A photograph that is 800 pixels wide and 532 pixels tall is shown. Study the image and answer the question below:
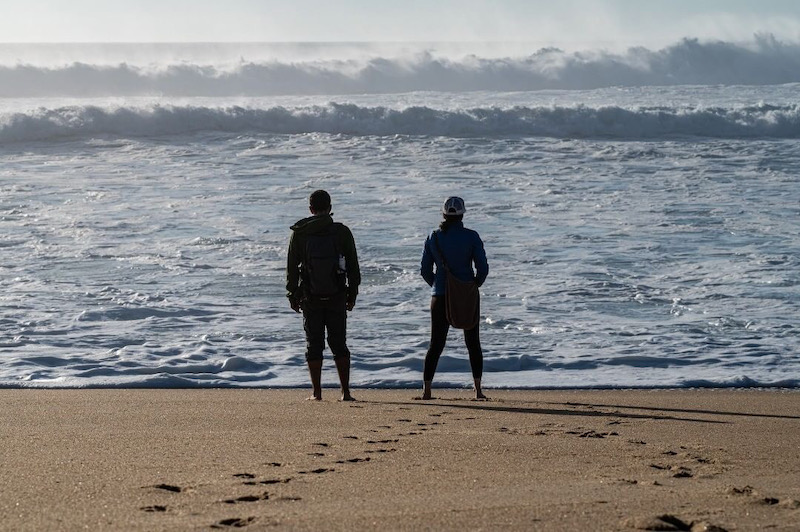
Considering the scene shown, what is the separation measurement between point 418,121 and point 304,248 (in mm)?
22465

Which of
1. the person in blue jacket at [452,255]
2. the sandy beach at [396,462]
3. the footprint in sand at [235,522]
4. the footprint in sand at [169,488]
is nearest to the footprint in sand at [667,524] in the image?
the sandy beach at [396,462]

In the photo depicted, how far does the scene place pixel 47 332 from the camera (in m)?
9.80

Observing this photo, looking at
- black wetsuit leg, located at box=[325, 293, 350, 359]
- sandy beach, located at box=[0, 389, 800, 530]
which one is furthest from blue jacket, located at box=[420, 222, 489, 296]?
sandy beach, located at box=[0, 389, 800, 530]

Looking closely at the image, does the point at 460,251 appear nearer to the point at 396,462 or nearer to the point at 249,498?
the point at 396,462

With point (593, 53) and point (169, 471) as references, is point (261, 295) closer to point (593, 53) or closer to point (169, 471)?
point (169, 471)

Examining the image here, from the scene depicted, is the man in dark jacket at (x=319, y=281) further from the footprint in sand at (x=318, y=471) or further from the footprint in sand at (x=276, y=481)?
the footprint in sand at (x=276, y=481)

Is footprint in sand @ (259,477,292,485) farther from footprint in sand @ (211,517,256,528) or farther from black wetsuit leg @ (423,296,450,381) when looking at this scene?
black wetsuit leg @ (423,296,450,381)

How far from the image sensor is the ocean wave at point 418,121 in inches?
1119

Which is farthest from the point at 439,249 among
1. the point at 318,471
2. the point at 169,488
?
the point at 169,488

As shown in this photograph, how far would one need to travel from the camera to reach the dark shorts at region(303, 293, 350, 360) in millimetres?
7246

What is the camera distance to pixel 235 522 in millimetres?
3631

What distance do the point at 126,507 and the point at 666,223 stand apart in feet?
41.7

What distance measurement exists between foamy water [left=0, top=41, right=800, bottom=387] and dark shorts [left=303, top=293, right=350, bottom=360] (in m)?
0.96

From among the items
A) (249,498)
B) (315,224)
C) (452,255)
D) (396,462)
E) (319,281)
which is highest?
(315,224)
